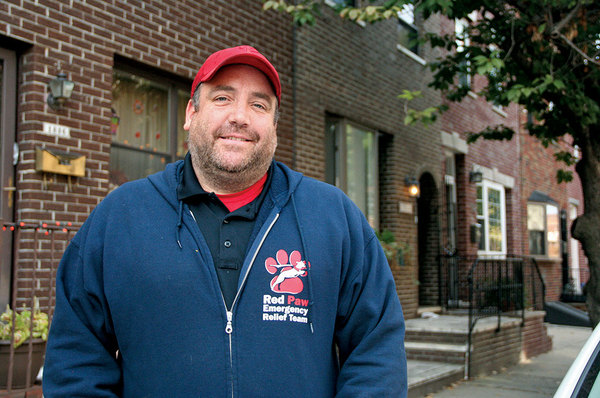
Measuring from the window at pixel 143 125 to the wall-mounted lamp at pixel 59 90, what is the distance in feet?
2.64

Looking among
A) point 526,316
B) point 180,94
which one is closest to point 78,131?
point 180,94

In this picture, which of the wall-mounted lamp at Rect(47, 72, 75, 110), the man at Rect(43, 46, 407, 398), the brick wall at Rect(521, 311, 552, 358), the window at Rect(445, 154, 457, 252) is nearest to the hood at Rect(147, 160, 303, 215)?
the man at Rect(43, 46, 407, 398)

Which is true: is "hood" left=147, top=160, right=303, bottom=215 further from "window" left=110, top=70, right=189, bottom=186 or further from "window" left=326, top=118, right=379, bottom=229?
"window" left=326, top=118, right=379, bottom=229

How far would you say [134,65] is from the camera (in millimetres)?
6457

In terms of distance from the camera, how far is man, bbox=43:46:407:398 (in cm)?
193

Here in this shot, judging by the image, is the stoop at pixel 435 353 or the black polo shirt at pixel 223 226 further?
the stoop at pixel 435 353

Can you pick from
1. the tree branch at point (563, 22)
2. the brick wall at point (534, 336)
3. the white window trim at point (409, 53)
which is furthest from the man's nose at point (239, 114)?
the white window trim at point (409, 53)

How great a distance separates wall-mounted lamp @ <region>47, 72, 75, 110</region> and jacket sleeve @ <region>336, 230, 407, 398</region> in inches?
158

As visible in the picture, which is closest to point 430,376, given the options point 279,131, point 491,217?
point 279,131

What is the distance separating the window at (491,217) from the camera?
1391 centimetres

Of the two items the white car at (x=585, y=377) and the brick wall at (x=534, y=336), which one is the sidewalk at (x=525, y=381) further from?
the white car at (x=585, y=377)

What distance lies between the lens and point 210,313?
6.32 feet

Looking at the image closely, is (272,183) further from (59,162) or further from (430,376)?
(430,376)

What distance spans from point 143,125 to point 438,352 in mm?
4998
